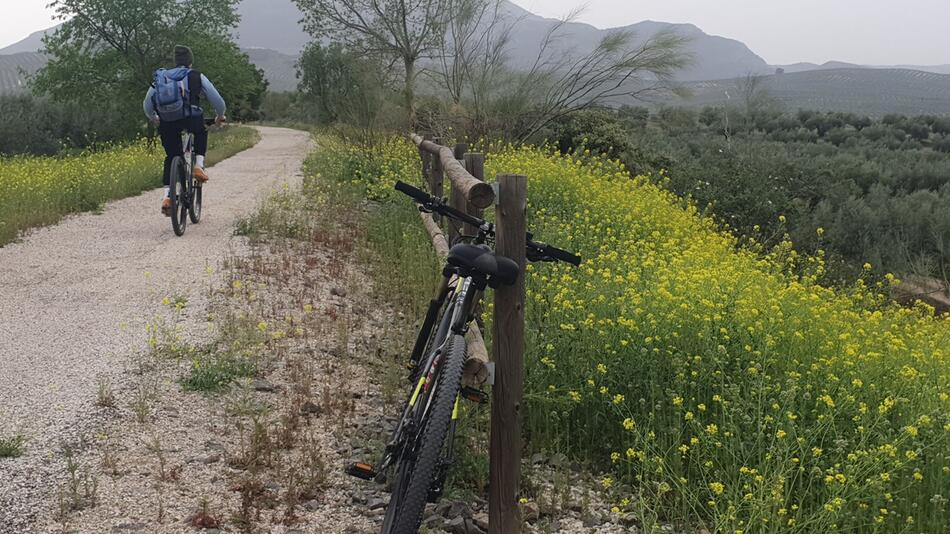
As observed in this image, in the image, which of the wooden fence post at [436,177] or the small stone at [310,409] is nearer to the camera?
the small stone at [310,409]

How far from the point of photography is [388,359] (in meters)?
5.46

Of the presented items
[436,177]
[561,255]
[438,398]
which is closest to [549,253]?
[561,255]

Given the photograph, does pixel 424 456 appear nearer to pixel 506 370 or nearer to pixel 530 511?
pixel 506 370

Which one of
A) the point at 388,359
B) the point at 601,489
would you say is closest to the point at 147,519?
the point at 601,489

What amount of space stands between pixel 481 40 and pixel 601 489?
1327cm

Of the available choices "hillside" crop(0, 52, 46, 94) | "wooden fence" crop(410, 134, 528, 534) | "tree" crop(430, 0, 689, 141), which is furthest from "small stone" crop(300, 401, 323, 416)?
"hillside" crop(0, 52, 46, 94)

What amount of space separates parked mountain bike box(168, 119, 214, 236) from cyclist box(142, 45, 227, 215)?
2.3 inches

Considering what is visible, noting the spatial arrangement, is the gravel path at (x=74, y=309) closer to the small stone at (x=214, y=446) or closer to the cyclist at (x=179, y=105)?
the small stone at (x=214, y=446)

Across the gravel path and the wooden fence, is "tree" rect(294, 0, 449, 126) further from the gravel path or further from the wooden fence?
the wooden fence

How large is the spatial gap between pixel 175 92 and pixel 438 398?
21.4ft

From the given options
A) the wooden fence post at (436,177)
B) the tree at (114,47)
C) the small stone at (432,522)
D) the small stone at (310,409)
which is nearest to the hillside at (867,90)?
the tree at (114,47)

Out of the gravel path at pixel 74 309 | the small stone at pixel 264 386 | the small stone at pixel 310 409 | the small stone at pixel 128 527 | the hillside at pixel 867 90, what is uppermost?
the hillside at pixel 867 90

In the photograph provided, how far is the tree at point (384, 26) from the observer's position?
21516mm

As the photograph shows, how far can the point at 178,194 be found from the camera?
325 inches
